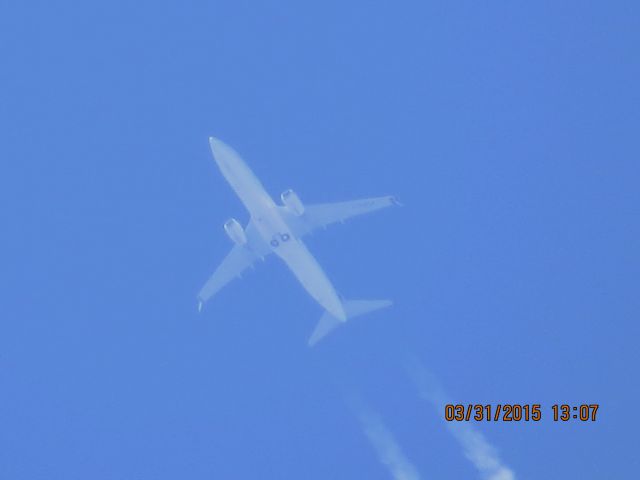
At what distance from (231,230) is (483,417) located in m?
17.0

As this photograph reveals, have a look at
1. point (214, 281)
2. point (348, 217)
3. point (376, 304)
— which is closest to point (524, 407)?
point (376, 304)

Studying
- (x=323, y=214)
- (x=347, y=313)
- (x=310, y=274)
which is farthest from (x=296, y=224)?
(x=347, y=313)

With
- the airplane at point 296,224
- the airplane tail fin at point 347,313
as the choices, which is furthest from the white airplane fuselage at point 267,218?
the airplane tail fin at point 347,313

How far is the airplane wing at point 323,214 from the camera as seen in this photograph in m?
55.9

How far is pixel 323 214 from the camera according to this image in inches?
2218

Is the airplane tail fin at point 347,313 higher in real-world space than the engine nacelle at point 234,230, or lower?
lower

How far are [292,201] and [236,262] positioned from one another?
273 inches

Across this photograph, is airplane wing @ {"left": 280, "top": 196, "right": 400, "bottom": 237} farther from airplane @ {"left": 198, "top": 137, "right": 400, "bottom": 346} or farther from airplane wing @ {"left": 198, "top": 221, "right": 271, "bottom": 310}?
airplane wing @ {"left": 198, "top": 221, "right": 271, "bottom": 310}

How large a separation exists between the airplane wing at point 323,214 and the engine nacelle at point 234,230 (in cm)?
261

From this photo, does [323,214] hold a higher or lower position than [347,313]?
higher

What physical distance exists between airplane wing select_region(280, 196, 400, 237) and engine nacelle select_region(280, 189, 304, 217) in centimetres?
111

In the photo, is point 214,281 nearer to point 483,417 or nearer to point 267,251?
point 267,251

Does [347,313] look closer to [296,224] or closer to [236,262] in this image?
[296,224]

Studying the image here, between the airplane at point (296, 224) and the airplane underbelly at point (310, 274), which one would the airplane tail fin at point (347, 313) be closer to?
the airplane at point (296, 224)
